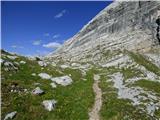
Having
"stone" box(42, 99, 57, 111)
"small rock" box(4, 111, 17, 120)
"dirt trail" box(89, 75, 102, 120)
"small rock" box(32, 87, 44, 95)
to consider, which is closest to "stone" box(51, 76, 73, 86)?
"dirt trail" box(89, 75, 102, 120)

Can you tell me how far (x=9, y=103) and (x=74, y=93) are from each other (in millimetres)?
10188

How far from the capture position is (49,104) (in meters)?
32.5

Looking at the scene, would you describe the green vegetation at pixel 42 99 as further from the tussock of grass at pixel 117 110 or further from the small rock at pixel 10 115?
the tussock of grass at pixel 117 110

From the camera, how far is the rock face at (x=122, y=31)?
107125 mm

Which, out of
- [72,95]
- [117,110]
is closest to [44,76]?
[72,95]

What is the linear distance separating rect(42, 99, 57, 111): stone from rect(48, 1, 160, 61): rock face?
74.6 meters

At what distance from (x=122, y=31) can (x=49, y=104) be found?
9202 centimetres

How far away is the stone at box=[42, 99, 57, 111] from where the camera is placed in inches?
1252

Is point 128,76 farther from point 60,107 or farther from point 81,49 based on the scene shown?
point 81,49

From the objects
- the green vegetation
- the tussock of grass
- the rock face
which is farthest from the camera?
the rock face

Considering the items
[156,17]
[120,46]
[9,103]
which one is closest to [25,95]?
[9,103]

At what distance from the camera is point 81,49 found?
126750mm

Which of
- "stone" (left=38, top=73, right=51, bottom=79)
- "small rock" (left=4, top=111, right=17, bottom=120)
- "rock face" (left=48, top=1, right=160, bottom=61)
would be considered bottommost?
"small rock" (left=4, top=111, right=17, bottom=120)

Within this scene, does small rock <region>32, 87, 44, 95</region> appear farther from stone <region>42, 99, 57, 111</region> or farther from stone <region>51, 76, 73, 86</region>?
stone <region>51, 76, 73, 86</region>
